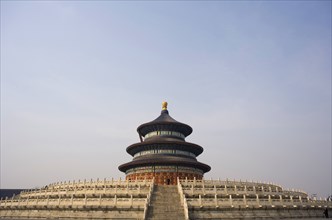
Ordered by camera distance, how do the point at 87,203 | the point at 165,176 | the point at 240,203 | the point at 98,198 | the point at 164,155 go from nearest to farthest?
the point at 240,203, the point at 87,203, the point at 98,198, the point at 165,176, the point at 164,155

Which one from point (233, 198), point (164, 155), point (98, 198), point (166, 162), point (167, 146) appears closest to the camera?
point (98, 198)

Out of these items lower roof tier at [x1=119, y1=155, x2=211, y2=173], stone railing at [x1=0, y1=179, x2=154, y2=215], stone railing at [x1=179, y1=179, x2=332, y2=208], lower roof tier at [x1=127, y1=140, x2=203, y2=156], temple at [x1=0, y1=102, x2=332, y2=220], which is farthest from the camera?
lower roof tier at [x1=127, y1=140, x2=203, y2=156]

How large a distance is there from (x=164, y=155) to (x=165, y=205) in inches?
952

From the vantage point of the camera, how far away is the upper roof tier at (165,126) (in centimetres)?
5538

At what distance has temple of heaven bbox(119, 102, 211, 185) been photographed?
4819 centimetres

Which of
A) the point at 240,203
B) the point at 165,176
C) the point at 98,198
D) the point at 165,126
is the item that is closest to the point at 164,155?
the point at 165,176

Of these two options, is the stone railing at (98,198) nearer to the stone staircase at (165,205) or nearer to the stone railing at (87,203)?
the stone railing at (87,203)

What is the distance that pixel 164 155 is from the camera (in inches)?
1994

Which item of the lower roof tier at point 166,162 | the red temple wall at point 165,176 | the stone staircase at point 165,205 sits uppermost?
the lower roof tier at point 166,162

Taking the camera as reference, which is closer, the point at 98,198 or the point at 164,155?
the point at 98,198

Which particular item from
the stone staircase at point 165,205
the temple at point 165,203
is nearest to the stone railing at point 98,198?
the temple at point 165,203

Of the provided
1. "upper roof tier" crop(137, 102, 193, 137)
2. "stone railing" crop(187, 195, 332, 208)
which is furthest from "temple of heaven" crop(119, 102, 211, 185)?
"stone railing" crop(187, 195, 332, 208)

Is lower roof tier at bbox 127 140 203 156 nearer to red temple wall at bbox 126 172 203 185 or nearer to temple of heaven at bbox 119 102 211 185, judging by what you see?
temple of heaven at bbox 119 102 211 185

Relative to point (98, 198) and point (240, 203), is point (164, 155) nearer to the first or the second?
point (98, 198)
